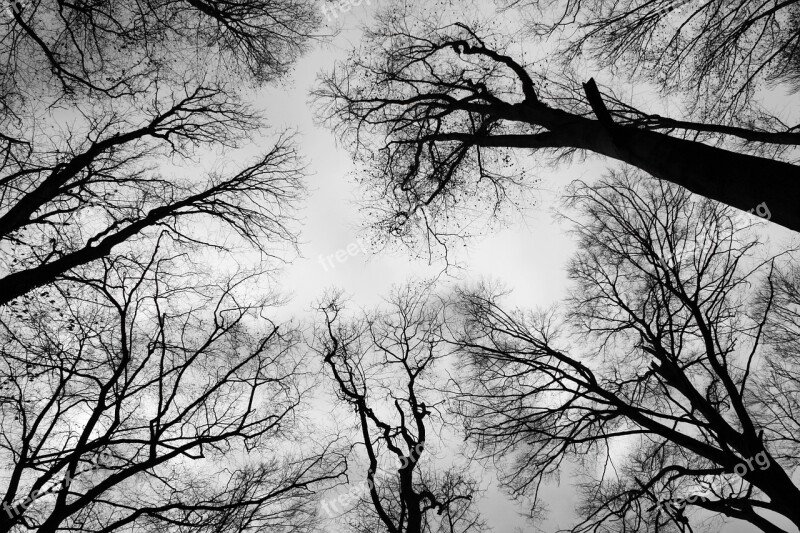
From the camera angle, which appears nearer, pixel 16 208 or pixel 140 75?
pixel 16 208

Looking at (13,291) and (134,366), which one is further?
(134,366)

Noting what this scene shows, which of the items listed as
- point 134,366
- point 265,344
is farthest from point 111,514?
point 265,344

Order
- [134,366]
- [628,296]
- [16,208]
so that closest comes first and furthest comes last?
[16,208], [134,366], [628,296]

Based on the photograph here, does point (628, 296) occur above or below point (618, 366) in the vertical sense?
above

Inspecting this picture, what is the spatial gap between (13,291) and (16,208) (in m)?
1.40

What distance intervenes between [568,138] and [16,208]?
26.0ft

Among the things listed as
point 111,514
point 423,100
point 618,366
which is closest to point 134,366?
point 111,514

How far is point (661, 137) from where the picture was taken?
3.54m

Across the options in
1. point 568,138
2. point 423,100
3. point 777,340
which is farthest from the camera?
point 777,340

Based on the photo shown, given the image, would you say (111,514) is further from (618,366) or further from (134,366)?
(618,366)

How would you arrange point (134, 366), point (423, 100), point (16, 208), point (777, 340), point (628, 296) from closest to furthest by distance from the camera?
point (16, 208) < point (134, 366) < point (423, 100) < point (628, 296) < point (777, 340)

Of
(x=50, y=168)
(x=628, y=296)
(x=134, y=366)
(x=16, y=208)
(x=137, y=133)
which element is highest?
(x=137, y=133)

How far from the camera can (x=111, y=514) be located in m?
6.65

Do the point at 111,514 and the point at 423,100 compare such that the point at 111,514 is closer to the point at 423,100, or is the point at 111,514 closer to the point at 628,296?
the point at 423,100
